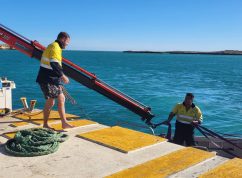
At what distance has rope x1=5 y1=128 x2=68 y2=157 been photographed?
18.8ft

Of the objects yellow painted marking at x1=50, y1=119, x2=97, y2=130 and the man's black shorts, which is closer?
the man's black shorts

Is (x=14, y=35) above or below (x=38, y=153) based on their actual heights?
above

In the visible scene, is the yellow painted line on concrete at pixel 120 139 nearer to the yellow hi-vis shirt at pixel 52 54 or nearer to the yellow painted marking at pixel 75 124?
the yellow painted marking at pixel 75 124

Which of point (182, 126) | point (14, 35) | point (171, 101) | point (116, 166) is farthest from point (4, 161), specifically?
point (171, 101)

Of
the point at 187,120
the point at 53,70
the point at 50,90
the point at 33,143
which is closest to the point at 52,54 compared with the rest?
the point at 53,70

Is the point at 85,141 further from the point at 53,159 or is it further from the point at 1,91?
the point at 1,91

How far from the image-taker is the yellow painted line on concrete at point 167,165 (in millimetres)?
4961

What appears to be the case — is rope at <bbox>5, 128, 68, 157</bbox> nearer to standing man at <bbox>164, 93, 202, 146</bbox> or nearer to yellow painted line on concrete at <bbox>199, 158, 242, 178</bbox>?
yellow painted line on concrete at <bbox>199, 158, 242, 178</bbox>

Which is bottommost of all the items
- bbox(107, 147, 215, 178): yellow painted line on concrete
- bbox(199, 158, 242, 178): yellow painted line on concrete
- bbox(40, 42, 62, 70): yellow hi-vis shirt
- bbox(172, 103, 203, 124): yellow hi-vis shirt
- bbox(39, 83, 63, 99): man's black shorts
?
bbox(107, 147, 215, 178): yellow painted line on concrete

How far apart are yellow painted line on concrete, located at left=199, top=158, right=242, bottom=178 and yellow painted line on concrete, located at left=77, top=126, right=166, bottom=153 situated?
59.3 inches

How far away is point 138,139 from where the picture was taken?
6.73 meters

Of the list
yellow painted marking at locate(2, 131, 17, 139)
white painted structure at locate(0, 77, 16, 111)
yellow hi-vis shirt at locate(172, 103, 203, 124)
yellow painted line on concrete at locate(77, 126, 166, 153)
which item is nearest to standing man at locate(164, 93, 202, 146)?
yellow hi-vis shirt at locate(172, 103, 203, 124)

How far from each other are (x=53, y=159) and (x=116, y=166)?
1.09 meters

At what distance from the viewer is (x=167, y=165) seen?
5.37 meters
